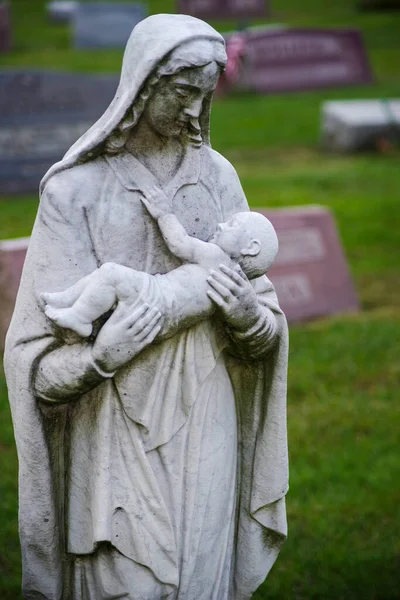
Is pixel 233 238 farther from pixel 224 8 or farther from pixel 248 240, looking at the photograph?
pixel 224 8

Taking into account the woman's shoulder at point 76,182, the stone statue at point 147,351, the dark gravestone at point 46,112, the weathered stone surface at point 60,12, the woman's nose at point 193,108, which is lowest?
the weathered stone surface at point 60,12

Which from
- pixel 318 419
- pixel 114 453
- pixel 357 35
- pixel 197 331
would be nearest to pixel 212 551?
pixel 114 453

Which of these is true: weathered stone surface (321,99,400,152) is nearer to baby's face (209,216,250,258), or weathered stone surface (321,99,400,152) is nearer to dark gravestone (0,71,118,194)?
dark gravestone (0,71,118,194)

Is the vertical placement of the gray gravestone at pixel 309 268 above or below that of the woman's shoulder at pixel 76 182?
below

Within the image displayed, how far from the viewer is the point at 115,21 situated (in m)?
24.7

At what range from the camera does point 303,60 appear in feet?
66.4

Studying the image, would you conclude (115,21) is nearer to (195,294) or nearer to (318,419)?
(318,419)

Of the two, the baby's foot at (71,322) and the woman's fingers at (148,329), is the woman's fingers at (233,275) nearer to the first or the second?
the woman's fingers at (148,329)

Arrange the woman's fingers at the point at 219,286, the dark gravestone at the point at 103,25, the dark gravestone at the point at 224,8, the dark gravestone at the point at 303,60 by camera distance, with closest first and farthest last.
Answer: the woman's fingers at the point at 219,286 < the dark gravestone at the point at 303,60 < the dark gravestone at the point at 103,25 < the dark gravestone at the point at 224,8

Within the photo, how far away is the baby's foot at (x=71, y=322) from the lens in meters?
3.27

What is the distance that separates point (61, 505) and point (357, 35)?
17.7m

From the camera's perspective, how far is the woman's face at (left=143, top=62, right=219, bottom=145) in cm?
331

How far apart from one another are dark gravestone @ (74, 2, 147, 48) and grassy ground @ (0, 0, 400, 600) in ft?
26.1

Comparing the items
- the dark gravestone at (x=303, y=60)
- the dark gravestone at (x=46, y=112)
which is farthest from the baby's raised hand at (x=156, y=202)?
the dark gravestone at (x=303, y=60)
